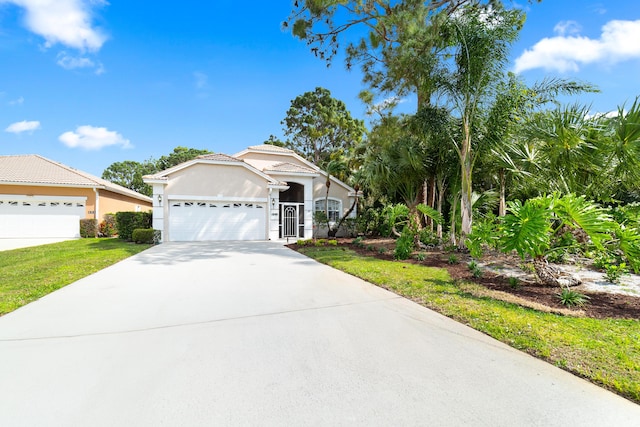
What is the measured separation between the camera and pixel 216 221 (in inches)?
621

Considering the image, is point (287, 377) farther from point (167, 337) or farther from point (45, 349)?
point (45, 349)

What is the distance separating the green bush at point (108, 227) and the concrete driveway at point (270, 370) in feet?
48.7

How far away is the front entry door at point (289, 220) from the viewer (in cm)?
1768

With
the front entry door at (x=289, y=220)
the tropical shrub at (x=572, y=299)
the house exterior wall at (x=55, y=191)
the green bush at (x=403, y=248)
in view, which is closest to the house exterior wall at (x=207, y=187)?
the front entry door at (x=289, y=220)

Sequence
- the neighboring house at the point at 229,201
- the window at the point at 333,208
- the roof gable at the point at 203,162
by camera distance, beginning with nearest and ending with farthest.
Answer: the roof gable at the point at 203,162
the neighboring house at the point at 229,201
the window at the point at 333,208

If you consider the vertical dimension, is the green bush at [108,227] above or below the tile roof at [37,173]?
Answer: below

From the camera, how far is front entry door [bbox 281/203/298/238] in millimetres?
17684

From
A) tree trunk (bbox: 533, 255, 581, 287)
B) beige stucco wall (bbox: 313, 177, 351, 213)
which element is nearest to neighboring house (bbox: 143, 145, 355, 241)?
beige stucco wall (bbox: 313, 177, 351, 213)

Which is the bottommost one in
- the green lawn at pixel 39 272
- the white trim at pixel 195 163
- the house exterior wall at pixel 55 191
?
the green lawn at pixel 39 272

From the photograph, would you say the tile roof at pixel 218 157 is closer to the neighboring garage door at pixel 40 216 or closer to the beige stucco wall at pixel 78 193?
the beige stucco wall at pixel 78 193

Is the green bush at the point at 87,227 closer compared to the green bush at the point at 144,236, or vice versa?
the green bush at the point at 144,236

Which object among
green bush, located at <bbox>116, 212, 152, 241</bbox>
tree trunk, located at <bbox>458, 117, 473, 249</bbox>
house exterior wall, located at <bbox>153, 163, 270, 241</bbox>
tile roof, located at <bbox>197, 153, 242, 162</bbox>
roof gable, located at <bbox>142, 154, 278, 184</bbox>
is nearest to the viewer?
tree trunk, located at <bbox>458, 117, 473, 249</bbox>

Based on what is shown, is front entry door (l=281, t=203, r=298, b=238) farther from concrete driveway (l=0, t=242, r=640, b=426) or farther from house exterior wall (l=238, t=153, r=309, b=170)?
concrete driveway (l=0, t=242, r=640, b=426)

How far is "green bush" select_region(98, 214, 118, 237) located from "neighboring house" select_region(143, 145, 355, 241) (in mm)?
5469
